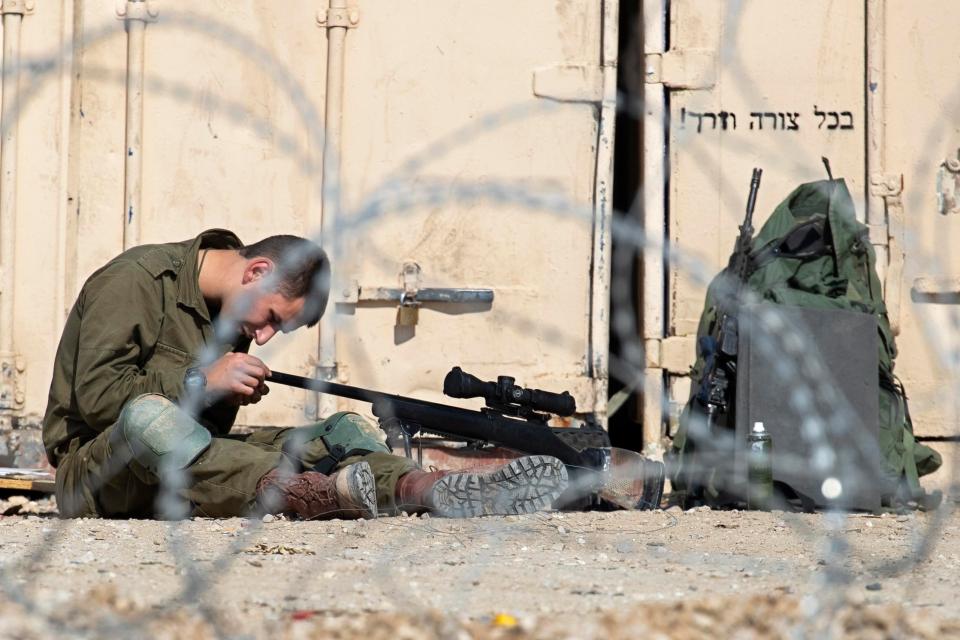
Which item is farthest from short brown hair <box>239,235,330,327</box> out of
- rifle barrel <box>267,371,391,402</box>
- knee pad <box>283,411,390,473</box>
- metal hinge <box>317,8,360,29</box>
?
metal hinge <box>317,8,360,29</box>

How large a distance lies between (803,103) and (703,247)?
67 centimetres

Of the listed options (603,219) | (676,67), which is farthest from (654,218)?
(676,67)

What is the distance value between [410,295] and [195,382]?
5.03ft

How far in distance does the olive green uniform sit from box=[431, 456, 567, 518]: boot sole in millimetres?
202

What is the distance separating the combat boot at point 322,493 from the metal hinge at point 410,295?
1.39 metres

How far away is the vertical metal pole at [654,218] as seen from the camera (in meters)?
5.24

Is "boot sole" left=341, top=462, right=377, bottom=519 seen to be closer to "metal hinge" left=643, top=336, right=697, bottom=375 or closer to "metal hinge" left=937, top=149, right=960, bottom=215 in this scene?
"metal hinge" left=643, top=336, right=697, bottom=375

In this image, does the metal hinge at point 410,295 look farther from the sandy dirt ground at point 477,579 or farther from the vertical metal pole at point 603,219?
the sandy dirt ground at point 477,579

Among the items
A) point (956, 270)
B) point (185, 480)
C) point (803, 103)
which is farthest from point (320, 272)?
point (956, 270)

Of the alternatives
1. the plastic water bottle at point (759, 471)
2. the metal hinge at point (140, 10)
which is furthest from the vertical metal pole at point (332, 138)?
the plastic water bottle at point (759, 471)

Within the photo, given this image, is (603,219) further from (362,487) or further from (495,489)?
(362,487)

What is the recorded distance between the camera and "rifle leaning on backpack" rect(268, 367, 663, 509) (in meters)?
4.14

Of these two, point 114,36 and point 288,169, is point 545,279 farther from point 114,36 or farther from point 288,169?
point 114,36

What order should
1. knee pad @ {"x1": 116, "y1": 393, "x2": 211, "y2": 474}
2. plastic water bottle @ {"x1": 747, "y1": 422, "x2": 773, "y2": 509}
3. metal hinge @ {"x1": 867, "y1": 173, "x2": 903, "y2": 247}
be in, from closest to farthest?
knee pad @ {"x1": 116, "y1": 393, "x2": 211, "y2": 474}
plastic water bottle @ {"x1": 747, "y1": 422, "x2": 773, "y2": 509}
metal hinge @ {"x1": 867, "y1": 173, "x2": 903, "y2": 247}
